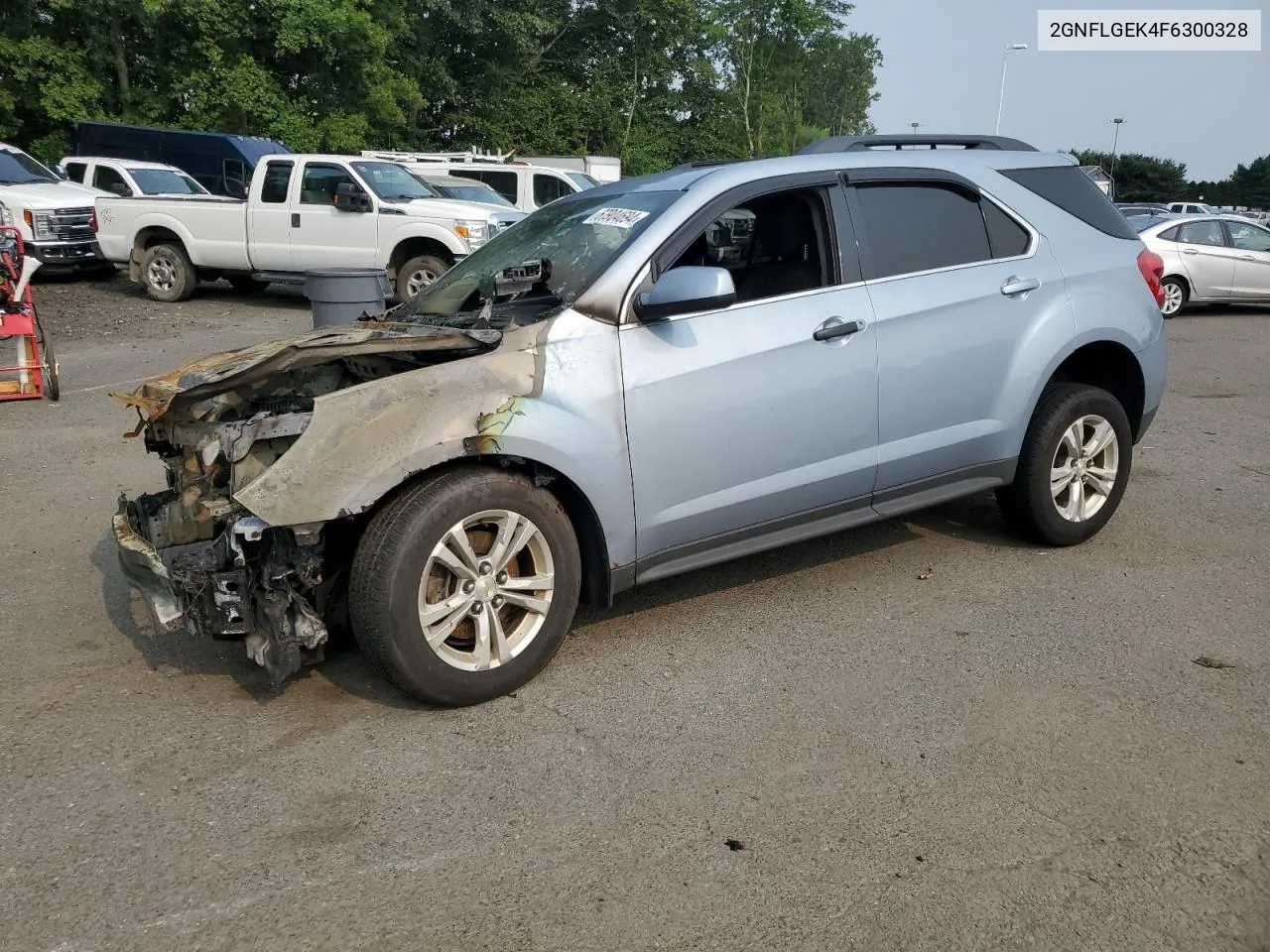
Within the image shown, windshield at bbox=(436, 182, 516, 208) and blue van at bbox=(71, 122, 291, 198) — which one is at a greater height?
blue van at bbox=(71, 122, 291, 198)

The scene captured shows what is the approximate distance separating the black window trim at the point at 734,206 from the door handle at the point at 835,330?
16 cm

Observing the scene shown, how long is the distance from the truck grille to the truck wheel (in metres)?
2.45

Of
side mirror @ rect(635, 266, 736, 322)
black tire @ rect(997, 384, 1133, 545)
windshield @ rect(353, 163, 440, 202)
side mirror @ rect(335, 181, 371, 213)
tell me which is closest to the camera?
side mirror @ rect(635, 266, 736, 322)

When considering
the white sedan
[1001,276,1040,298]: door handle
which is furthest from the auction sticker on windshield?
the white sedan

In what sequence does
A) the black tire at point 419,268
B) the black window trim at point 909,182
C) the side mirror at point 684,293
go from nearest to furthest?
the side mirror at point 684,293 → the black window trim at point 909,182 → the black tire at point 419,268

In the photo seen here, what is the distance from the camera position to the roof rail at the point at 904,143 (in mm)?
5156

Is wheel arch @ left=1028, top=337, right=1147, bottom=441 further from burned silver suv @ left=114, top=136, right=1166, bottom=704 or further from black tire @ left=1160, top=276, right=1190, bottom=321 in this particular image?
black tire @ left=1160, top=276, right=1190, bottom=321

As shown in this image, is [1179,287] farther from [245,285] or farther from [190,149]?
[190,149]

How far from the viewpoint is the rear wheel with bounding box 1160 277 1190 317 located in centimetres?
1556

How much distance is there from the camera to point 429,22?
34906 mm

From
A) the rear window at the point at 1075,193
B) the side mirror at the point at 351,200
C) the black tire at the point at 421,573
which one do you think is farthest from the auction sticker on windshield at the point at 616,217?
the side mirror at the point at 351,200

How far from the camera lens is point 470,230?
43.9 ft

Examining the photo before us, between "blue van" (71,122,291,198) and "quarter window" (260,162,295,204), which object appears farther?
"blue van" (71,122,291,198)

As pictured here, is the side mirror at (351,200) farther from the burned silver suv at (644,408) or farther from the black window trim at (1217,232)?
the black window trim at (1217,232)
